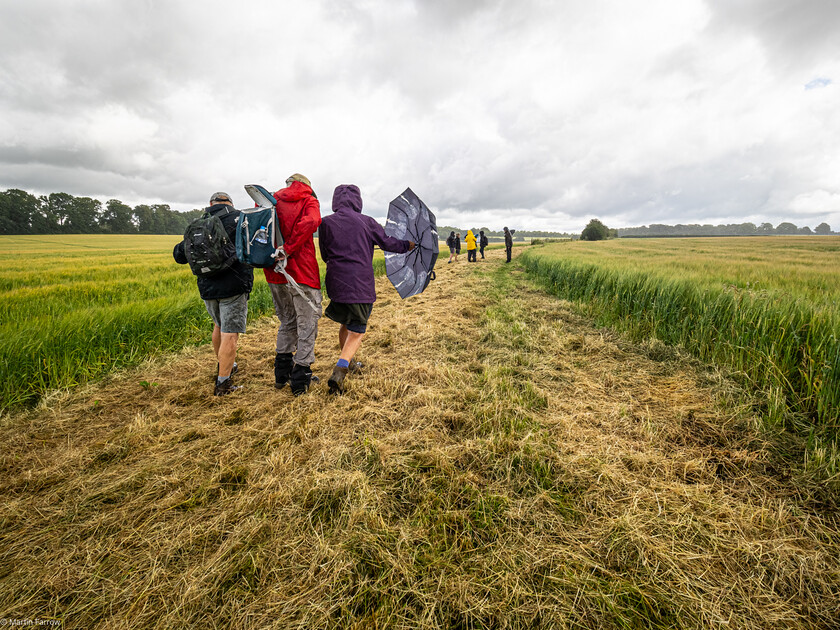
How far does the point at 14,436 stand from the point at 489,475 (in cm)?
439

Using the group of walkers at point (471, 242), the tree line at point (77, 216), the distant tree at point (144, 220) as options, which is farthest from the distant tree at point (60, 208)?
the group of walkers at point (471, 242)

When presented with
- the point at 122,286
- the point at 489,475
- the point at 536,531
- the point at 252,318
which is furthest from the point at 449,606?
the point at 122,286

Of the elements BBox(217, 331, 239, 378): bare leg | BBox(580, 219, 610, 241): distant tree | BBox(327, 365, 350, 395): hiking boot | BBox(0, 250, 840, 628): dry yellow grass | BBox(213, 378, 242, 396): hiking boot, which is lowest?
BBox(0, 250, 840, 628): dry yellow grass

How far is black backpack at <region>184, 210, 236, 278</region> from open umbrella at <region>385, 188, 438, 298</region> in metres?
1.90

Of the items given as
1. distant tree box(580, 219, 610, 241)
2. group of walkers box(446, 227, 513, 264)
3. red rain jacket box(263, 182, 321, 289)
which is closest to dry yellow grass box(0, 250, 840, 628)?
red rain jacket box(263, 182, 321, 289)

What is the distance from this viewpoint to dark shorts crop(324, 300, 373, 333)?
3.62 metres

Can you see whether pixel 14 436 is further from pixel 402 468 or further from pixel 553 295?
pixel 553 295

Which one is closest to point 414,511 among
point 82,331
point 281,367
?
point 281,367

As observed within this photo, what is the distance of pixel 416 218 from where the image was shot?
4.30 metres

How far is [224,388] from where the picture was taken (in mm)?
3672

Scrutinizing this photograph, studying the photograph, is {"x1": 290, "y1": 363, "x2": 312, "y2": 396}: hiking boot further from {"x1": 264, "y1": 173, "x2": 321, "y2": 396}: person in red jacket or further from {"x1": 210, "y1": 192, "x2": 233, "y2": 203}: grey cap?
{"x1": 210, "y1": 192, "x2": 233, "y2": 203}: grey cap

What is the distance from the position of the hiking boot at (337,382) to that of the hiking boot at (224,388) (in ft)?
4.04

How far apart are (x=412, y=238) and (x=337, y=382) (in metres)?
2.17

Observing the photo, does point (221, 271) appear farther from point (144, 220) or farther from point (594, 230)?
point (144, 220)
